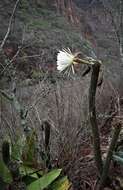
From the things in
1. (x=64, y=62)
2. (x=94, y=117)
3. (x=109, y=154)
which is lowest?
(x=109, y=154)

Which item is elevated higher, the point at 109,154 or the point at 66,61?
the point at 66,61

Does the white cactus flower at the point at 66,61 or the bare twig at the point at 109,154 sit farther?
the bare twig at the point at 109,154

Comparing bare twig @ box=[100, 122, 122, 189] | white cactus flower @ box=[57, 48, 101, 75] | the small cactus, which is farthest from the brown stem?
the small cactus

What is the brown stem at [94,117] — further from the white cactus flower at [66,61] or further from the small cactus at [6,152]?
the small cactus at [6,152]

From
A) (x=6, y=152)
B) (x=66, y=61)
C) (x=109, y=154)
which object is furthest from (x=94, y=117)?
(x=6, y=152)

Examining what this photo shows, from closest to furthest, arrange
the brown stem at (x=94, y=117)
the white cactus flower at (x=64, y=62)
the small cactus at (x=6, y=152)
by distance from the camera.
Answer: the white cactus flower at (x=64, y=62) < the brown stem at (x=94, y=117) < the small cactus at (x=6, y=152)

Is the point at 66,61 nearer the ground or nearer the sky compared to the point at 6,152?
nearer the sky

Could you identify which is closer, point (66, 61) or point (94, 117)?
point (66, 61)

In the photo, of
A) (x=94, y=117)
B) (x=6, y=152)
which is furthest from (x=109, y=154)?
(x=6, y=152)

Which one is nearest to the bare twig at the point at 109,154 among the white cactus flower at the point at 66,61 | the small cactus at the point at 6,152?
the white cactus flower at the point at 66,61

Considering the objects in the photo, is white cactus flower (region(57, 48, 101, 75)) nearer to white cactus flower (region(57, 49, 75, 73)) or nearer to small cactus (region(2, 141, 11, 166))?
white cactus flower (region(57, 49, 75, 73))

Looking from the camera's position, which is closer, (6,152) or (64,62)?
(64,62)

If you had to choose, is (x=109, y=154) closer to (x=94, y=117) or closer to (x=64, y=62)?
(x=94, y=117)

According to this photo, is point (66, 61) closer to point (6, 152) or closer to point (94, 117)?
point (94, 117)
